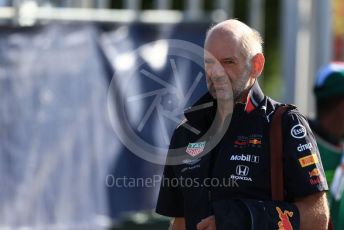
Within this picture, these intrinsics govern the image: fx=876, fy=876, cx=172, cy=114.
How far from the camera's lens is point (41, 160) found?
18.9 ft

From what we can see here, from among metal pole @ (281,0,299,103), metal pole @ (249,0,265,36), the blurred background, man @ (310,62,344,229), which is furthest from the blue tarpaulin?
man @ (310,62,344,229)

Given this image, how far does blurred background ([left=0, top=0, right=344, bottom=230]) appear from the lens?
5.62 m

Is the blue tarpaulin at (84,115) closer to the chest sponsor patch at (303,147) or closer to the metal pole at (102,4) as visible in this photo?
the metal pole at (102,4)

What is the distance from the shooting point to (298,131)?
Answer: 3.21 m

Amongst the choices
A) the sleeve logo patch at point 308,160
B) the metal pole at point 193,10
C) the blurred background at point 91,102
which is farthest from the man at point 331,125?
the metal pole at point 193,10

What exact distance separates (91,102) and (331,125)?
1.91 meters

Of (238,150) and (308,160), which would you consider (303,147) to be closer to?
(308,160)

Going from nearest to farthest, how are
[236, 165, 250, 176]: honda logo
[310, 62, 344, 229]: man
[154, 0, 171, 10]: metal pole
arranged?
[236, 165, 250, 176]: honda logo < [310, 62, 344, 229]: man < [154, 0, 171, 10]: metal pole

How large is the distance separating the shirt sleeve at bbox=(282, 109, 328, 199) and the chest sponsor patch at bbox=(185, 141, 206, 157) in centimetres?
34

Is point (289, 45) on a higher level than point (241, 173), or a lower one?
lower

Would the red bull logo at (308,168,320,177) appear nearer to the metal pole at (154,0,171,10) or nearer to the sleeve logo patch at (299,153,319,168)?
the sleeve logo patch at (299,153,319,168)

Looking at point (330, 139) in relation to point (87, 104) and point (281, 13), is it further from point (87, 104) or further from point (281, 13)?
point (281, 13)

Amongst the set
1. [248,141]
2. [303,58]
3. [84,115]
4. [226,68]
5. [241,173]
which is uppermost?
[226,68]

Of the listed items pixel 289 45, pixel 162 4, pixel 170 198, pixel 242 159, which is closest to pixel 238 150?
pixel 242 159
